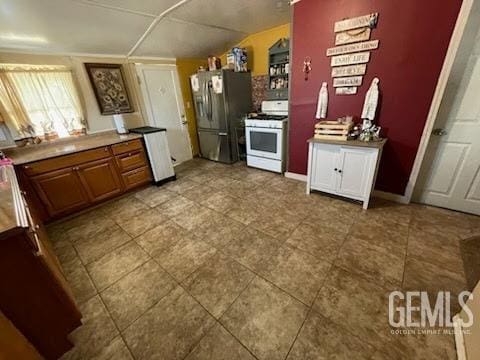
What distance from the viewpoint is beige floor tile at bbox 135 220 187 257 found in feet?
6.84

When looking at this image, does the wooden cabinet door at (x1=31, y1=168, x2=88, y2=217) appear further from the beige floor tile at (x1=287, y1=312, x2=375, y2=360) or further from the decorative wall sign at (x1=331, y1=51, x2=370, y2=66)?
the decorative wall sign at (x1=331, y1=51, x2=370, y2=66)

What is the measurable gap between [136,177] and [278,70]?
304 centimetres

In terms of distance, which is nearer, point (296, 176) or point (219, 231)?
point (219, 231)

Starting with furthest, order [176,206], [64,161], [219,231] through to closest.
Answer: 1. [176,206]
2. [64,161]
3. [219,231]

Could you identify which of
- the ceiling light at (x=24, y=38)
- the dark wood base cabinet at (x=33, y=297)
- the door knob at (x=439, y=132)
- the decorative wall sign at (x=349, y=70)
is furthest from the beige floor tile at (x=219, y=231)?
the ceiling light at (x=24, y=38)

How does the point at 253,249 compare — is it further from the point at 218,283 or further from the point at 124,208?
the point at 124,208

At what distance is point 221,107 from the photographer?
386cm

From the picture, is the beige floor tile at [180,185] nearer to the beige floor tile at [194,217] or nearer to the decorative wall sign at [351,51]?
the beige floor tile at [194,217]

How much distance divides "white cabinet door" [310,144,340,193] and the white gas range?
2.70 feet

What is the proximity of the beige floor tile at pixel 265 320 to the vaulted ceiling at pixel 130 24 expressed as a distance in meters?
3.30

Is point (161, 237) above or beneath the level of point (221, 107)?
beneath

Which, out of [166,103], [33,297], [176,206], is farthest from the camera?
[166,103]

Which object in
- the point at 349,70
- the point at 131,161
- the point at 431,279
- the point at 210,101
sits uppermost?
the point at 349,70

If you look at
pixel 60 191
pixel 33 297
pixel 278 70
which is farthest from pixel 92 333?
pixel 278 70
